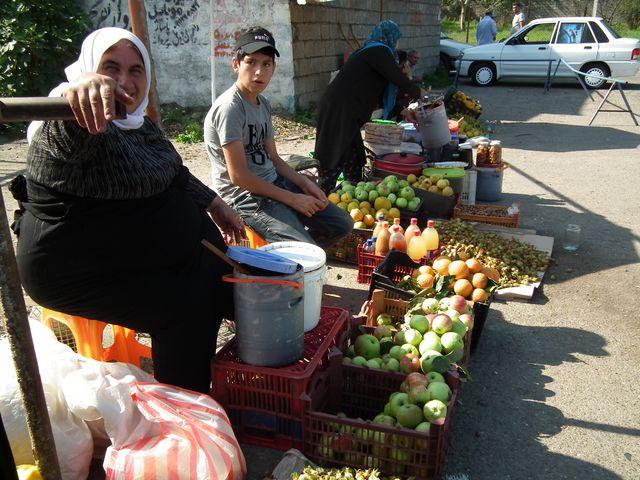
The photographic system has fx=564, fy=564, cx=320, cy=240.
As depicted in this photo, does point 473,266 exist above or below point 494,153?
below

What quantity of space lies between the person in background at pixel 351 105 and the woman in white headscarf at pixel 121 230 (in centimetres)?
309

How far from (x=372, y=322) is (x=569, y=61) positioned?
14.4 metres

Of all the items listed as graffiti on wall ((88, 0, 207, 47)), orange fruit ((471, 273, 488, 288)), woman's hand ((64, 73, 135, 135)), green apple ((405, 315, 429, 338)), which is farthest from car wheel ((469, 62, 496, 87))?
woman's hand ((64, 73, 135, 135))

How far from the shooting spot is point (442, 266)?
12.1 ft

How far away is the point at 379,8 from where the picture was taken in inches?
529

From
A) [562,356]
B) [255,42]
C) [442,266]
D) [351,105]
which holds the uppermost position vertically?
[255,42]

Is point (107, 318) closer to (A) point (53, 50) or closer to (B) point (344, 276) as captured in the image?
(B) point (344, 276)

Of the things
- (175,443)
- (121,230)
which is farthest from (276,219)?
(175,443)

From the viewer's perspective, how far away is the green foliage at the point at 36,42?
9477mm

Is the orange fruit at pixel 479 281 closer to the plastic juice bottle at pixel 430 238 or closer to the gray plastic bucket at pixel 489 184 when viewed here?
the plastic juice bottle at pixel 430 238

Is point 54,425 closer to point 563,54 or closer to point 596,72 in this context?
point 596,72

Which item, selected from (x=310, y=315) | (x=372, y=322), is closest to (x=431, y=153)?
(x=372, y=322)

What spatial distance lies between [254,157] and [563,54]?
46.8ft

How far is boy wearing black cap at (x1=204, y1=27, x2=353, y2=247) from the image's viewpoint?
326 cm
